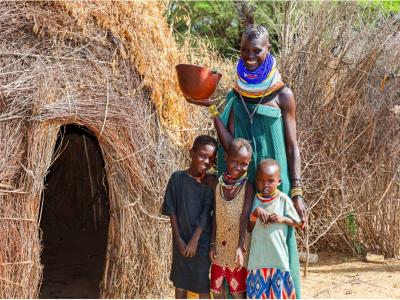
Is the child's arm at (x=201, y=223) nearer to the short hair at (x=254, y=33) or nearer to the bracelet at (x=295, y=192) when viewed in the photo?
the bracelet at (x=295, y=192)

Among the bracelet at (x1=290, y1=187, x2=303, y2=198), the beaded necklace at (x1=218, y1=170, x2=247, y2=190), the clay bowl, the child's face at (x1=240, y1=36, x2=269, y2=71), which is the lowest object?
the bracelet at (x1=290, y1=187, x2=303, y2=198)

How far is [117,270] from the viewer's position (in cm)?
536

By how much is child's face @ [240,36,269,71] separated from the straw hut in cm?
185

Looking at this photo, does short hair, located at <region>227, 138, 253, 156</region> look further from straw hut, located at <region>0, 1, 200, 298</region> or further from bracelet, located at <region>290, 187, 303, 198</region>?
straw hut, located at <region>0, 1, 200, 298</region>

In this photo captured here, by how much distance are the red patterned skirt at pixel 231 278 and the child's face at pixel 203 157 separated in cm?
56

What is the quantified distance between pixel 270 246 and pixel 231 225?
24cm

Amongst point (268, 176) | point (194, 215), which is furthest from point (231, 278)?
point (268, 176)

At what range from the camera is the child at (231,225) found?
354cm

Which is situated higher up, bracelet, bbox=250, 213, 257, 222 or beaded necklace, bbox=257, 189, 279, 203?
beaded necklace, bbox=257, 189, 279, 203

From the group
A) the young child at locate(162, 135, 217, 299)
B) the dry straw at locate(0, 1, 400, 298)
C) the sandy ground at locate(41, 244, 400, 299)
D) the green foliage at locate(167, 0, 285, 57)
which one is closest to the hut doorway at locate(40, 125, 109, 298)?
the sandy ground at locate(41, 244, 400, 299)

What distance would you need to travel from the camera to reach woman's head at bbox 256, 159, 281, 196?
3.45 m

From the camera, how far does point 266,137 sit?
3.62 meters

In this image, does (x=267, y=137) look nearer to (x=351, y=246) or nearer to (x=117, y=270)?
(x=117, y=270)

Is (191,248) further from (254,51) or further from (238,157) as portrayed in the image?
(254,51)
